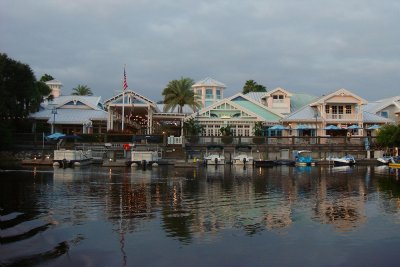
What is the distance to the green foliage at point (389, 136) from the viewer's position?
6719cm

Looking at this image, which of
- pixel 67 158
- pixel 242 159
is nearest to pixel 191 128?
pixel 242 159

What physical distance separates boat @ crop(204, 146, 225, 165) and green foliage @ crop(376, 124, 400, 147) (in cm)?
2284

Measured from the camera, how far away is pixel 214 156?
6512 cm

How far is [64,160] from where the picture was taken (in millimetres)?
56750

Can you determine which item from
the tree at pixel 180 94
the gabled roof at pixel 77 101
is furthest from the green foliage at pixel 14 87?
the tree at pixel 180 94

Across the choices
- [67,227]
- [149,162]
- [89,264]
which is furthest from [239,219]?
[149,162]

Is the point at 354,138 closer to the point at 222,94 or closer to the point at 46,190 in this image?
the point at 222,94

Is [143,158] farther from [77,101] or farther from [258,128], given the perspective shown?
[77,101]

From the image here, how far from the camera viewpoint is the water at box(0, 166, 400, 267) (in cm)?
1396

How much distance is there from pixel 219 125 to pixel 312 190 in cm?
4485

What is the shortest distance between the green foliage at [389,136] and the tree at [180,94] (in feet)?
94.7

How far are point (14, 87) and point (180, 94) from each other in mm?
26068

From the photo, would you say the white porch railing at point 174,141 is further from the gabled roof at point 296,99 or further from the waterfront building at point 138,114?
the gabled roof at point 296,99

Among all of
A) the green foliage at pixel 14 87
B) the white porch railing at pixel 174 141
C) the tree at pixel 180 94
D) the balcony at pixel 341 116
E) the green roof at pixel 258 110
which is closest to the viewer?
the green foliage at pixel 14 87
